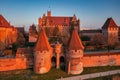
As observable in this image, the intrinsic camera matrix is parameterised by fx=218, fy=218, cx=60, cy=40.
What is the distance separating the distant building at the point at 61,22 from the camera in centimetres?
6500

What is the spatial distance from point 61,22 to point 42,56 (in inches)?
1424

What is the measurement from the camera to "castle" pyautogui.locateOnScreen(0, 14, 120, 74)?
3161cm

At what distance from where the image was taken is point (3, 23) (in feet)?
160

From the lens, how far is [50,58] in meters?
32.9

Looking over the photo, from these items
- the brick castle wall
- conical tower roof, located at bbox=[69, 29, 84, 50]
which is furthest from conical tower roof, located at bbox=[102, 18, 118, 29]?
conical tower roof, located at bbox=[69, 29, 84, 50]

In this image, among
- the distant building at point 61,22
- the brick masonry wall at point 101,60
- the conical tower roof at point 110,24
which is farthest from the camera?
the distant building at point 61,22

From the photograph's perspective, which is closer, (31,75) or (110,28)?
(31,75)

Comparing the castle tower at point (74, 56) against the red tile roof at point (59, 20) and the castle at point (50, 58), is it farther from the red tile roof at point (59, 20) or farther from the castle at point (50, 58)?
the red tile roof at point (59, 20)

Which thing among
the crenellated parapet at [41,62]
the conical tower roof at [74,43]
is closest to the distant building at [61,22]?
the conical tower roof at [74,43]

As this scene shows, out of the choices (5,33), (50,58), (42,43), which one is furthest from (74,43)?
(5,33)

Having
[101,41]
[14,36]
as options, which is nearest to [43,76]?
[101,41]

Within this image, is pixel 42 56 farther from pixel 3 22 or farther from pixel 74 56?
pixel 3 22

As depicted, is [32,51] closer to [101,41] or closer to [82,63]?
[82,63]

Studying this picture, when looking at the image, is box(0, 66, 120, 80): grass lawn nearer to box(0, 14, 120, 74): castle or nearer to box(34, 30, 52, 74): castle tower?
box(0, 14, 120, 74): castle
